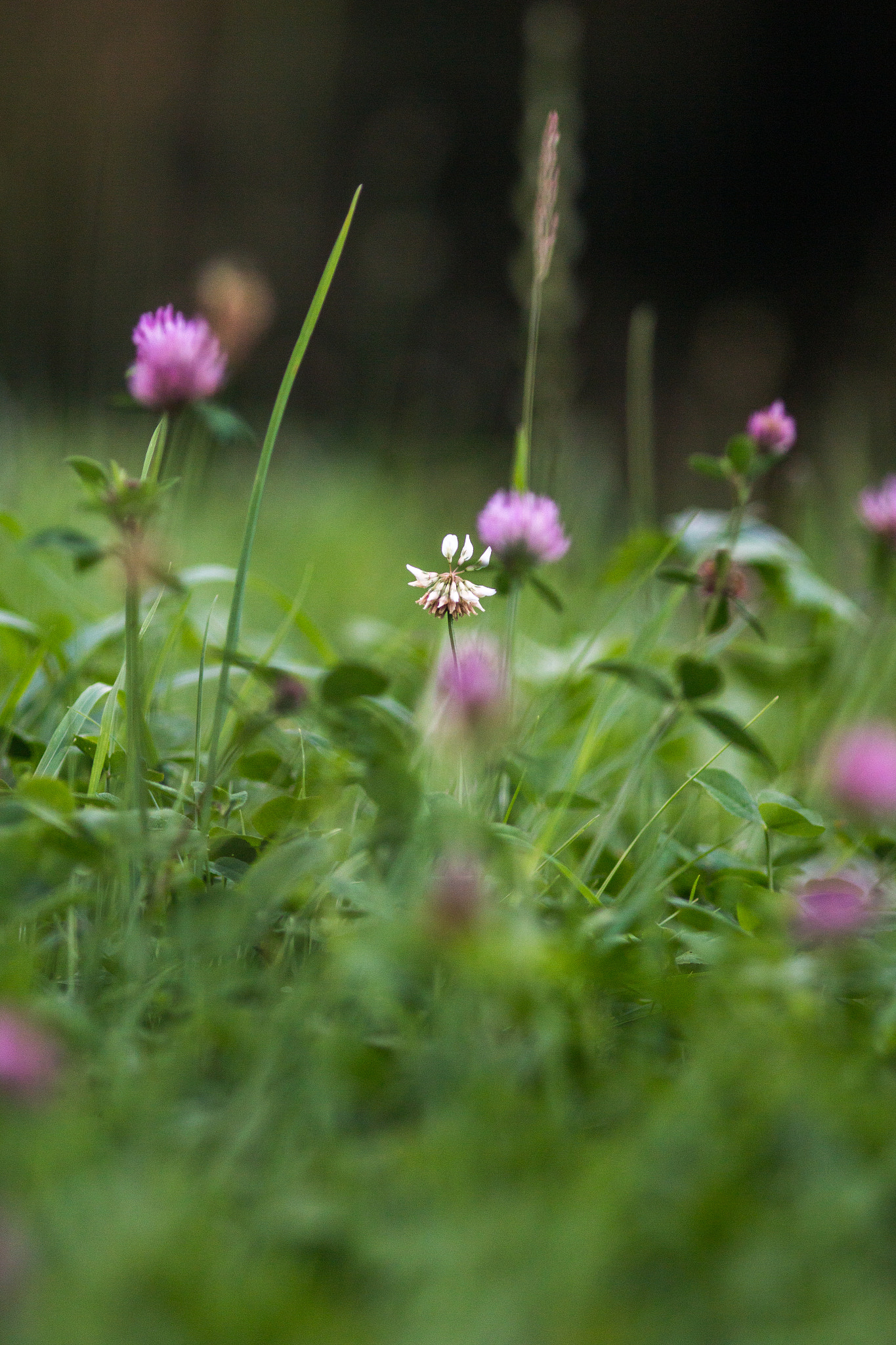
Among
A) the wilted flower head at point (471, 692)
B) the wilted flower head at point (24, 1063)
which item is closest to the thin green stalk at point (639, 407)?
the wilted flower head at point (471, 692)

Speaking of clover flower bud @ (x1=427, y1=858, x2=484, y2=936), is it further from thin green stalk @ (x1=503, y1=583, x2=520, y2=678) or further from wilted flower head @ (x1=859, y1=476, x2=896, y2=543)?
wilted flower head @ (x1=859, y1=476, x2=896, y2=543)

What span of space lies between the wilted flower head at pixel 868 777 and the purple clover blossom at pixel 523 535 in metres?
0.22

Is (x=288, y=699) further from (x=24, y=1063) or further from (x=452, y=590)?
(x=24, y=1063)

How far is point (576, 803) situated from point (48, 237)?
3.02 metres

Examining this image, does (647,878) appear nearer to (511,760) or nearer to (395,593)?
(511,760)

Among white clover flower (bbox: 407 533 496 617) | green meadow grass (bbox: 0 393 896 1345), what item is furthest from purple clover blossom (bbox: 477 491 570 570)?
green meadow grass (bbox: 0 393 896 1345)

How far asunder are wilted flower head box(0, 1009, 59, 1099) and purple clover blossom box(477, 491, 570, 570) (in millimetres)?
400

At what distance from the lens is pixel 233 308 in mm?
1344

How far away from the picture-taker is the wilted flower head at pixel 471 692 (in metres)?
0.66

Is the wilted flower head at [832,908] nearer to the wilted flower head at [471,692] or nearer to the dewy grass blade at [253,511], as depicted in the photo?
the wilted flower head at [471,692]

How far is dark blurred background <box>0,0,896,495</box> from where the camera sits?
10.6 ft

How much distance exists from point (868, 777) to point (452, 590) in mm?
282

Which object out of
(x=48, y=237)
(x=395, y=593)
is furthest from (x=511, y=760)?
(x=48, y=237)

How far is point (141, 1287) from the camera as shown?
1.35ft
